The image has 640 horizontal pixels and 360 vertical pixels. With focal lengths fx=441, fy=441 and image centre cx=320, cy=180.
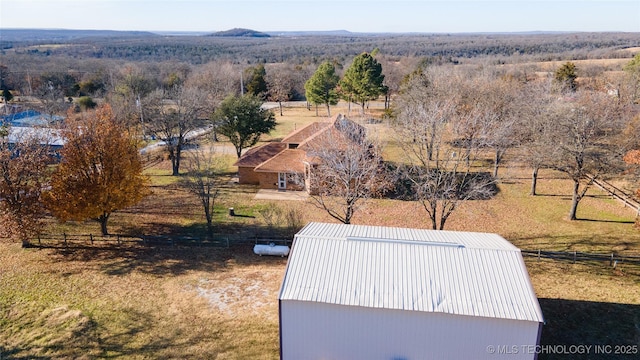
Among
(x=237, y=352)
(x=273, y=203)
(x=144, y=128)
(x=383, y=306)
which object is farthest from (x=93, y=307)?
(x=144, y=128)

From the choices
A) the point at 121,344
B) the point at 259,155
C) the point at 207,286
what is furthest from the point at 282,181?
the point at 121,344

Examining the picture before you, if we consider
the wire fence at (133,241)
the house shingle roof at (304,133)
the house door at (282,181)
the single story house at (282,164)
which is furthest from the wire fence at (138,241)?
the house shingle roof at (304,133)

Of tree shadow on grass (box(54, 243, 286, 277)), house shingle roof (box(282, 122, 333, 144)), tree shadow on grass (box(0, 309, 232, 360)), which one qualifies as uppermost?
house shingle roof (box(282, 122, 333, 144))

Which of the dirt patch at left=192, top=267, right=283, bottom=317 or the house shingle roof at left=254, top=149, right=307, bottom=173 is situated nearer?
the dirt patch at left=192, top=267, right=283, bottom=317

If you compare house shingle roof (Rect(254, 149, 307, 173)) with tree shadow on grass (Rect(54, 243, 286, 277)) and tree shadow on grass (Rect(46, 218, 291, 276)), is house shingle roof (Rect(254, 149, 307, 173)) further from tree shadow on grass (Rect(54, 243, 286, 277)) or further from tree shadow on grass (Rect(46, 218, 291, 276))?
tree shadow on grass (Rect(54, 243, 286, 277))

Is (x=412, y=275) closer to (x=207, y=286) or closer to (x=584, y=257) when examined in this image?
(x=207, y=286)

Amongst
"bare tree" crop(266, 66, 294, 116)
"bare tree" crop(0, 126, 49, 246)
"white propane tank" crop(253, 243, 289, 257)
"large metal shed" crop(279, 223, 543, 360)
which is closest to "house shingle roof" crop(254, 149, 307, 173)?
"white propane tank" crop(253, 243, 289, 257)

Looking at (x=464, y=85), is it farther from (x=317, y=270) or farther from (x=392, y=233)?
(x=317, y=270)
